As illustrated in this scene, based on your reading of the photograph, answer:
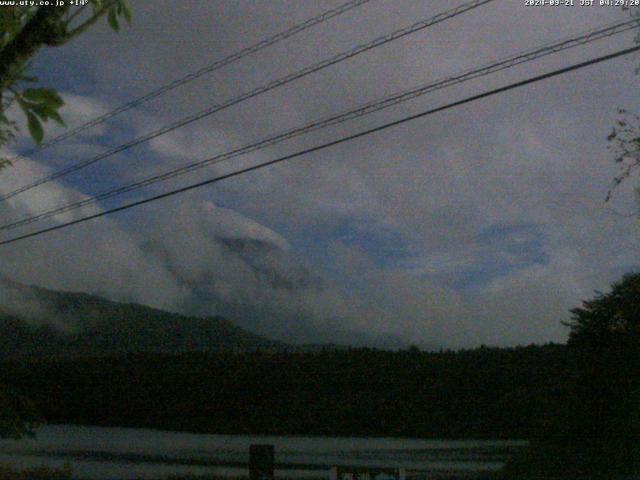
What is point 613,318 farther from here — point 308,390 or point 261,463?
point 308,390

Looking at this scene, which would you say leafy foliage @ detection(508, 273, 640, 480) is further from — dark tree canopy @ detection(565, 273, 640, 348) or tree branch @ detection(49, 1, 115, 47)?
tree branch @ detection(49, 1, 115, 47)

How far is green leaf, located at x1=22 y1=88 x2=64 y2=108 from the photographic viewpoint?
A: 3.88m

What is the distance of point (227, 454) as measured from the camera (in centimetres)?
2297

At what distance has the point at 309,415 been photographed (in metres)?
31.4

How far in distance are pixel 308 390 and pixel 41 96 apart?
28248 mm

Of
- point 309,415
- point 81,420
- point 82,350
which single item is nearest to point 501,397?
point 309,415

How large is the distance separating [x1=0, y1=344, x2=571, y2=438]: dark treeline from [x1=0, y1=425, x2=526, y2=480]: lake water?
1010 mm

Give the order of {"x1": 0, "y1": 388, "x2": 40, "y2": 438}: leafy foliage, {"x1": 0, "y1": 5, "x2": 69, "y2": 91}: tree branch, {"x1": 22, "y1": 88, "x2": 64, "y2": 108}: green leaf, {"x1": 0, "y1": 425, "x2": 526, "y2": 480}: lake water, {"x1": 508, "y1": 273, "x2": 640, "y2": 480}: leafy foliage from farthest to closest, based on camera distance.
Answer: {"x1": 0, "y1": 425, "x2": 526, "y2": 480}: lake water
{"x1": 508, "y1": 273, "x2": 640, "y2": 480}: leafy foliage
{"x1": 0, "y1": 388, "x2": 40, "y2": 438}: leafy foliage
{"x1": 0, "y1": 5, "x2": 69, "y2": 91}: tree branch
{"x1": 22, "y1": 88, "x2": 64, "y2": 108}: green leaf

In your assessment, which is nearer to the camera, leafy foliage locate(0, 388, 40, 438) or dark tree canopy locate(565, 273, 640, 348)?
leafy foliage locate(0, 388, 40, 438)

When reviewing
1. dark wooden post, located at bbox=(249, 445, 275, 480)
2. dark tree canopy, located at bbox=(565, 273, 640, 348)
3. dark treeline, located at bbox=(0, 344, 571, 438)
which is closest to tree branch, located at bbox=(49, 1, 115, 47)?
dark wooden post, located at bbox=(249, 445, 275, 480)

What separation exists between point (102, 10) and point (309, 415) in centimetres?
2801

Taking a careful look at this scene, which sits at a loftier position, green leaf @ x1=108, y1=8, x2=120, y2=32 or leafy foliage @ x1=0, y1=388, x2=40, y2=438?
green leaf @ x1=108, y1=8, x2=120, y2=32

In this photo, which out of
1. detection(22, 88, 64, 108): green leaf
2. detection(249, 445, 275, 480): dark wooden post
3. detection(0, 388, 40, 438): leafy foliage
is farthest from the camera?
detection(0, 388, 40, 438): leafy foliage

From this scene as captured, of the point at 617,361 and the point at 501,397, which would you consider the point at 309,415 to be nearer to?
the point at 501,397
